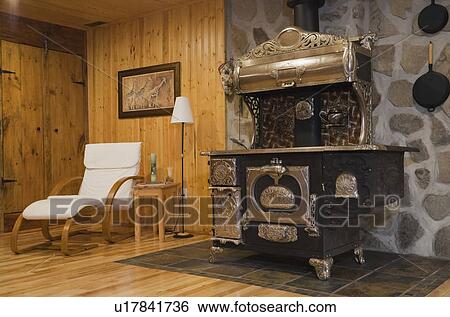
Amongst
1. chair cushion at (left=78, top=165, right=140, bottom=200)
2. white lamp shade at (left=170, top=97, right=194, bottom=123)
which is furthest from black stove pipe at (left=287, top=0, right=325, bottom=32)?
chair cushion at (left=78, top=165, right=140, bottom=200)

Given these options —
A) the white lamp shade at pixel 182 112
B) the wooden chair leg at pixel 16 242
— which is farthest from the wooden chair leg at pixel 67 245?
the white lamp shade at pixel 182 112

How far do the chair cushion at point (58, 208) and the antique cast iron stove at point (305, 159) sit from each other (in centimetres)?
119

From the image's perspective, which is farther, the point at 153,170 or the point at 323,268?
the point at 153,170

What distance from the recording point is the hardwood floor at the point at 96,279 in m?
2.78

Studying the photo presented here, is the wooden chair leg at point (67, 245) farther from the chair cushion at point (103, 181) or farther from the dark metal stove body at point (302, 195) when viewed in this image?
the dark metal stove body at point (302, 195)

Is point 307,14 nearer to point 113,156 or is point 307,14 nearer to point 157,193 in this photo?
point 157,193

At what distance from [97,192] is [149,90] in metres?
1.27

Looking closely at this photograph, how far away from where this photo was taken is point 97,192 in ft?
15.8

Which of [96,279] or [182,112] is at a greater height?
[182,112]

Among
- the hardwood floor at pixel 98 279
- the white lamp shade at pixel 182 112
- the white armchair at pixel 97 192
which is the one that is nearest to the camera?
the hardwood floor at pixel 98 279

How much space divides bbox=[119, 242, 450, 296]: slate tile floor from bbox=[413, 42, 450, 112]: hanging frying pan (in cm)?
110

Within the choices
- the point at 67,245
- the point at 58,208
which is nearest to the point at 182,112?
the point at 58,208

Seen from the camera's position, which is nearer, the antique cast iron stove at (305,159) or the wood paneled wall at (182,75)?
the antique cast iron stove at (305,159)

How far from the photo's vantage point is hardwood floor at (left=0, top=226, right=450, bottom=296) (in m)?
2.77
